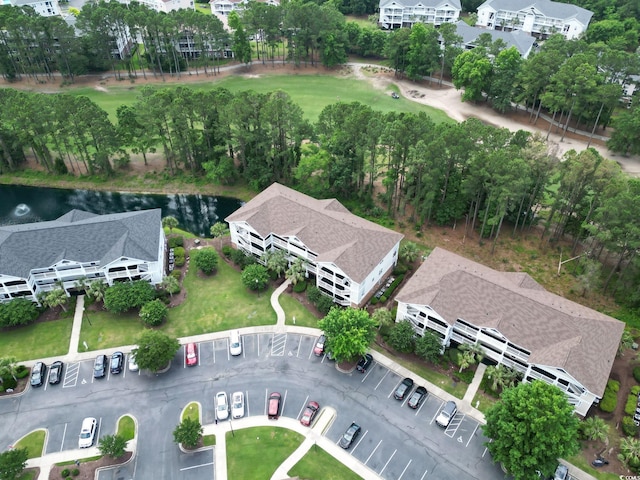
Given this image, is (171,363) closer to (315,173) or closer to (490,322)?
(490,322)

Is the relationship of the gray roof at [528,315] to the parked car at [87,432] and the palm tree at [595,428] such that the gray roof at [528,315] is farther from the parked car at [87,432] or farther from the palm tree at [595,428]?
the parked car at [87,432]

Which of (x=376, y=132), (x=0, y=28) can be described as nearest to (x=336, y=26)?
(x=376, y=132)

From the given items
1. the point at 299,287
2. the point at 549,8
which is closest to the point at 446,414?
the point at 299,287

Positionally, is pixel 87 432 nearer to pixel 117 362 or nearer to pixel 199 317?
pixel 117 362

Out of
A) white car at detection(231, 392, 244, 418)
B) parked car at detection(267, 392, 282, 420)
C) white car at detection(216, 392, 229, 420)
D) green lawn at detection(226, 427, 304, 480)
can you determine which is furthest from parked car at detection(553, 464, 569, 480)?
white car at detection(216, 392, 229, 420)

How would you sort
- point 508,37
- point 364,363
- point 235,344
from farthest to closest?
point 508,37
point 235,344
point 364,363
